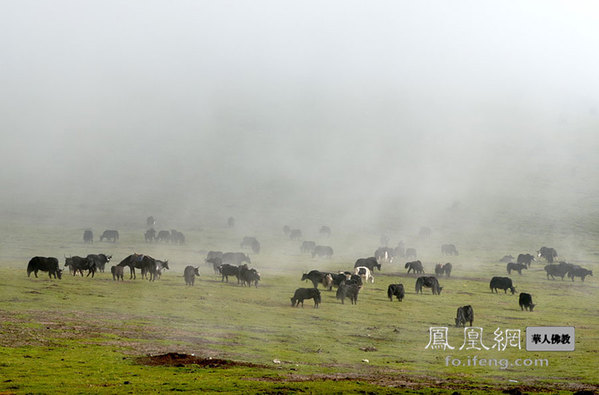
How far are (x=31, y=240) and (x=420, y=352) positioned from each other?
254 ft

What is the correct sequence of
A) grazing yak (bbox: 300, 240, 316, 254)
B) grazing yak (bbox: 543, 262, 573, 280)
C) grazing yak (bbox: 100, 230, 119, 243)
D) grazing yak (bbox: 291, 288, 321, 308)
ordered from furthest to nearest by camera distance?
grazing yak (bbox: 300, 240, 316, 254) → grazing yak (bbox: 100, 230, 119, 243) → grazing yak (bbox: 543, 262, 573, 280) → grazing yak (bbox: 291, 288, 321, 308)

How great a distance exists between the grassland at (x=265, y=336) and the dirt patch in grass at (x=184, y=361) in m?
0.45

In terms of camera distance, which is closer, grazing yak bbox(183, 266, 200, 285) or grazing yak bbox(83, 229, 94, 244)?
grazing yak bbox(183, 266, 200, 285)

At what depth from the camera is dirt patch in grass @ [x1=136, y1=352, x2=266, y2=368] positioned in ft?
90.4

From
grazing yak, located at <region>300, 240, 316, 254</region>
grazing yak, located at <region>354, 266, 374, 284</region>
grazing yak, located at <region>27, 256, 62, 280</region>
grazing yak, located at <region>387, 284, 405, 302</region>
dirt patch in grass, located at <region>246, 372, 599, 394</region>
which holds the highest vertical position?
grazing yak, located at <region>300, 240, 316, 254</region>

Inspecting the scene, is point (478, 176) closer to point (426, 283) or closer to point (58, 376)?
Result: point (426, 283)

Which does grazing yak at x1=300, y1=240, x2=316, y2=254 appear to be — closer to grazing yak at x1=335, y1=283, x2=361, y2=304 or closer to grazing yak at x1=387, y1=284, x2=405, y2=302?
grazing yak at x1=387, y1=284, x2=405, y2=302

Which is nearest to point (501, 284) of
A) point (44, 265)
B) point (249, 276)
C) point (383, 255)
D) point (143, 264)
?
point (249, 276)

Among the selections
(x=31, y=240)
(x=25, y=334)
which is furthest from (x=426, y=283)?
(x=31, y=240)

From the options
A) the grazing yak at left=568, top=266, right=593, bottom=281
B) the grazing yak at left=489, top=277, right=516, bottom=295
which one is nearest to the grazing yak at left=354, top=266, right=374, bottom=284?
the grazing yak at left=489, top=277, right=516, bottom=295

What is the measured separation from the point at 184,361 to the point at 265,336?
8456 mm

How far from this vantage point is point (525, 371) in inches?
1173

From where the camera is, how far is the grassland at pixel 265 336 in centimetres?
2486

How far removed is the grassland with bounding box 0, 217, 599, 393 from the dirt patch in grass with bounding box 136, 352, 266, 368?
0.45 m
